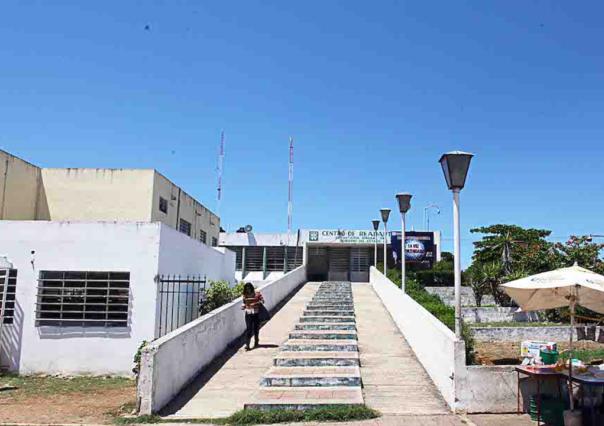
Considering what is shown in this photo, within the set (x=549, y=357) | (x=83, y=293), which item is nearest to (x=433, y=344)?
(x=549, y=357)

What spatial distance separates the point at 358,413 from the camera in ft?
21.9

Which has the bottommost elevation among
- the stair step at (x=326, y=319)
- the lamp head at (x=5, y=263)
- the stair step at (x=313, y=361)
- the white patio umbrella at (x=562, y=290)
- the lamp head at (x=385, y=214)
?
the stair step at (x=313, y=361)

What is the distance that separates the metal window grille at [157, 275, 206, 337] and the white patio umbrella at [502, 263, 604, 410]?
7374mm

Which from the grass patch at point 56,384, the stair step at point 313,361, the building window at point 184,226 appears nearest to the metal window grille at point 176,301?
the grass patch at point 56,384

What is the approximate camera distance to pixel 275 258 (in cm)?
3400

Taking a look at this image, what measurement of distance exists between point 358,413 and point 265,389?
5.60 feet

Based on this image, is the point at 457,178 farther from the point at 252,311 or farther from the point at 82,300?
the point at 82,300

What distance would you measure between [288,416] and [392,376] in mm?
2627

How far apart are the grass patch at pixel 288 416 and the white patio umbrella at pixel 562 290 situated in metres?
2.53

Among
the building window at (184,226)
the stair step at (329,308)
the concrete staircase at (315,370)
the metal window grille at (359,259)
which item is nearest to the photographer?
the concrete staircase at (315,370)

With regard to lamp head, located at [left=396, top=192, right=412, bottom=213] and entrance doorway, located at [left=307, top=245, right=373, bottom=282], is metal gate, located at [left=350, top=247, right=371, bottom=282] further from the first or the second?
lamp head, located at [left=396, top=192, right=412, bottom=213]

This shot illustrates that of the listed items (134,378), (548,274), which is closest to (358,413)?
(548,274)

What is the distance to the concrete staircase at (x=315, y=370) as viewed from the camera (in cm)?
720

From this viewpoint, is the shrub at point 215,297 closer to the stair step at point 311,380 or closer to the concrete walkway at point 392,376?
the concrete walkway at point 392,376
